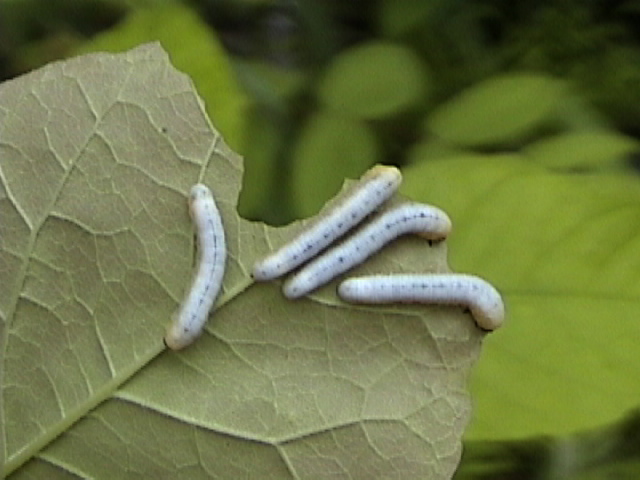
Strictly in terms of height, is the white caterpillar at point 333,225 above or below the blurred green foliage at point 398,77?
below

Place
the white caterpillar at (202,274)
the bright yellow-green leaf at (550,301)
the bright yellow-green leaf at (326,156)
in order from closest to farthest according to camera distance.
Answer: the white caterpillar at (202,274), the bright yellow-green leaf at (550,301), the bright yellow-green leaf at (326,156)

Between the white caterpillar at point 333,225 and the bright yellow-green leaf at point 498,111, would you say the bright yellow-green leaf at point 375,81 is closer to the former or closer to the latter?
the bright yellow-green leaf at point 498,111

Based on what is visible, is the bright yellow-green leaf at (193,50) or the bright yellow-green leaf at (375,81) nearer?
the bright yellow-green leaf at (193,50)

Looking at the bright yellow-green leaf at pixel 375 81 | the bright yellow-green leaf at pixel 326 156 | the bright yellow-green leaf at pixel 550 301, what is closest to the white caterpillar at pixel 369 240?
the bright yellow-green leaf at pixel 550 301

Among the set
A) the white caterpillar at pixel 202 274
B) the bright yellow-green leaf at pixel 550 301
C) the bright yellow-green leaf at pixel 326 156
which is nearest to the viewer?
the white caterpillar at pixel 202 274

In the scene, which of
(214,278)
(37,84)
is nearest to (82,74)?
(37,84)

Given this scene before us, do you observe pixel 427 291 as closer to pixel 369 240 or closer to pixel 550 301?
pixel 369 240

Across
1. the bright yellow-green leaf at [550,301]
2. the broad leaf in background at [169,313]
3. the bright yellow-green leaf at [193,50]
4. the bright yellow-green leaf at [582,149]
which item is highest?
the bright yellow-green leaf at [582,149]
